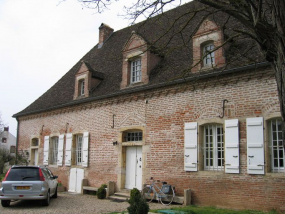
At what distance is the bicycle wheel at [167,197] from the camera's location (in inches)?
461

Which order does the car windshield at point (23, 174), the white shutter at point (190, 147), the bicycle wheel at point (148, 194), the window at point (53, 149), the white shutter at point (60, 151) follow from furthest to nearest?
the window at point (53, 149) < the white shutter at point (60, 151) < the bicycle wheel at point (148, 194) < the white shutter at point (190, 147) < the car windshield at point (23, 174)

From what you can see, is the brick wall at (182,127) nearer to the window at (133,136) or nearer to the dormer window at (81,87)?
the window at (133,136)

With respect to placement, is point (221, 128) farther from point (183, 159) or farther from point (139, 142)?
point (139, 142)

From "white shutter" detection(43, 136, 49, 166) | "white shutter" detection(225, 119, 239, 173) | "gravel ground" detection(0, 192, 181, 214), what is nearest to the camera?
"white shutter" detection(225, 119, 239, 173)

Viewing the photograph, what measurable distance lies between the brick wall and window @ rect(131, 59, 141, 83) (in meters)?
1.07

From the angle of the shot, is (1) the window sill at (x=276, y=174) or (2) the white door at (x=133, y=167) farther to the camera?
(2) the white door at (x=133, y=167)

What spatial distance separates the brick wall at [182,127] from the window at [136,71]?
1.07m

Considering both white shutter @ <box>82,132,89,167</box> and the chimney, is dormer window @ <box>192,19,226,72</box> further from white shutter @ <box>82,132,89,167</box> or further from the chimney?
the chimney

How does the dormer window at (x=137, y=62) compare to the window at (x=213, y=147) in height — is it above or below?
above

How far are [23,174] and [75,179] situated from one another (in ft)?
18.1

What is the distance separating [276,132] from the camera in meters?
10.1

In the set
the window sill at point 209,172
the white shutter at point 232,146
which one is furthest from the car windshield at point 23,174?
the white shutter at point 232,146

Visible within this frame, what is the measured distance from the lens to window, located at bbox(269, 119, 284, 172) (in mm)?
9922

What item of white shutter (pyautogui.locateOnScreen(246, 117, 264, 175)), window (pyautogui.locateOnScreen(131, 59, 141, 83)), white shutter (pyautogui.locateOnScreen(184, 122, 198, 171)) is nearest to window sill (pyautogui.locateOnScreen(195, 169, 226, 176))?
white shutter (pyautogui.locateOnScreen(184, 122, 198, 171))
